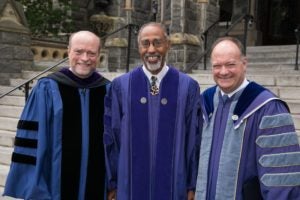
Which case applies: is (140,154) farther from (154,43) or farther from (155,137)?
(154,43)

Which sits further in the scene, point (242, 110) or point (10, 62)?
point (10, 62)

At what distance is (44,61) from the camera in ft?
37.3

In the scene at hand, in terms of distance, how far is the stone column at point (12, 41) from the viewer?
9211mm

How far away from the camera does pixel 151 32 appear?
3229 mm

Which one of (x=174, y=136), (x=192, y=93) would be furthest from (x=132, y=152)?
(x=192, y=93)

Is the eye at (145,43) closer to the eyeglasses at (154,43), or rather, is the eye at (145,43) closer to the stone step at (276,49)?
the eyeglasses at (154,43)

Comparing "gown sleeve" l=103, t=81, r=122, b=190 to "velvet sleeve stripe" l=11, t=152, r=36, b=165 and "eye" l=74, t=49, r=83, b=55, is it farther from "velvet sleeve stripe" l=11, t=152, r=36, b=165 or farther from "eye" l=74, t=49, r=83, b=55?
"velvet sleeve stripe" l=11, t=152, r=36, b=165

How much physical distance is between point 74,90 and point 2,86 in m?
6.03

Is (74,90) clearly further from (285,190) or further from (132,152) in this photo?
(285,190)

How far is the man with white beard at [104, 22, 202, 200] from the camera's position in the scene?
128 inches

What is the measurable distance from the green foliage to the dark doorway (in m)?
5.92

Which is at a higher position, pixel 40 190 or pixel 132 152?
pixel 132 152

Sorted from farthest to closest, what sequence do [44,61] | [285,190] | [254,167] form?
[44,61], [254,167], [285,190]

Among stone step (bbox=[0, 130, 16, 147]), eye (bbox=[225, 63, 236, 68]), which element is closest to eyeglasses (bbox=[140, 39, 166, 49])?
eye (bbox=[225, 63, 236, 68])
